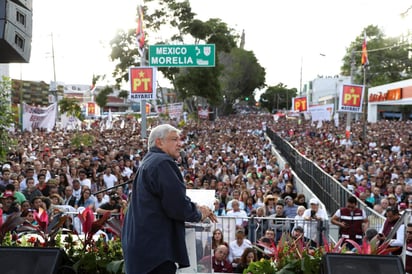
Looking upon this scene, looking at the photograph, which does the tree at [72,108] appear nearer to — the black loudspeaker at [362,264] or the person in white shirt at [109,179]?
the person in white shirt at [109,179]

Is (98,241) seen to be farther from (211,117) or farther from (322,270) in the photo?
(211,117)

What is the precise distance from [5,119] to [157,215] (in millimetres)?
5577

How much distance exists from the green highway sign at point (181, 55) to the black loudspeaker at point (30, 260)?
48.4ft

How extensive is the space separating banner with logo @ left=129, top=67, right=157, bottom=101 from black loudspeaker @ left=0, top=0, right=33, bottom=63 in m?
13.5

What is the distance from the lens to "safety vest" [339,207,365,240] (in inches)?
380

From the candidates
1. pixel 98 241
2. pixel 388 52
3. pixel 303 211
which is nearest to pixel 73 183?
pixel 303 211

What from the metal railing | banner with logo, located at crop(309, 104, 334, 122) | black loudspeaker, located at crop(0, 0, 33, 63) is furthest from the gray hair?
banner with logo, located at crop(309, 104, 334, 122)

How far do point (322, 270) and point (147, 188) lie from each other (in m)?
1.68

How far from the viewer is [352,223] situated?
9703 mm

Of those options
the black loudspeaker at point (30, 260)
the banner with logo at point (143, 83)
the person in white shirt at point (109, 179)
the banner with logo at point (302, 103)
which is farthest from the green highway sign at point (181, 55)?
the banner with logo at point (302, 103)

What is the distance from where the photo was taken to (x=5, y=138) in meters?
8.42

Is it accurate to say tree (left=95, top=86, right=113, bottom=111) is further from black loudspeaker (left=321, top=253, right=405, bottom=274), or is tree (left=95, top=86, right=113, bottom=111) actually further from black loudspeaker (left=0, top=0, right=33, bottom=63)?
black loudspeaker (left=321, top=253, right=405, bottom=274)

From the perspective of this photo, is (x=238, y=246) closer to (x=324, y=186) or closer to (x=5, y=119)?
(x=5, y=119)

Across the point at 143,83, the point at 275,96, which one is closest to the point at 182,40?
the point at 143,83
